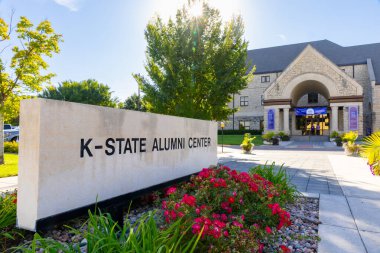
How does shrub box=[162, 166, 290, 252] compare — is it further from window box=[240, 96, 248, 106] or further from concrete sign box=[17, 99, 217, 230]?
window box=[240, 96, 248, 106]

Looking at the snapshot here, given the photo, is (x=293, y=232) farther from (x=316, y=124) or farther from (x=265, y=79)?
(x=265, y=79)

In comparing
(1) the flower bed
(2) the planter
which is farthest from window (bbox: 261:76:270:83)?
(1) the flower bed

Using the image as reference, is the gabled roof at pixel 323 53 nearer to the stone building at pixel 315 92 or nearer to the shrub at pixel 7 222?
the stone building at pixel 315 92

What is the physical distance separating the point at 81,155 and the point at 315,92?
43899mm

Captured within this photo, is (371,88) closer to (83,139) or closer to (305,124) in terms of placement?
(305,124)

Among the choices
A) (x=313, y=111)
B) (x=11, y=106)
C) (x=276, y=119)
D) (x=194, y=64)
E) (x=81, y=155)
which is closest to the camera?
(x=81, y=155)

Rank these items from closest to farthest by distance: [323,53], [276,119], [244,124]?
[276,119], [323,53], [244,124]

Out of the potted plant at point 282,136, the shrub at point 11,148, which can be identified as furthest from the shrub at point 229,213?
the potted plant at point 282,136

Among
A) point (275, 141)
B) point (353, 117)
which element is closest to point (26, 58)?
point (275, 141)

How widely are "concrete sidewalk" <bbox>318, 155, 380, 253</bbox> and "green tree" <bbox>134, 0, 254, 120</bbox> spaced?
10258 millimetres

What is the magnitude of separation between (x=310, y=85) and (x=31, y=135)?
39.5 metres

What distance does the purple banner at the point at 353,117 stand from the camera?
30.4 metres

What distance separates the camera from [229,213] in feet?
12.0

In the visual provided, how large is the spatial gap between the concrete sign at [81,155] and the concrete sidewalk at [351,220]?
2949mm
